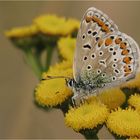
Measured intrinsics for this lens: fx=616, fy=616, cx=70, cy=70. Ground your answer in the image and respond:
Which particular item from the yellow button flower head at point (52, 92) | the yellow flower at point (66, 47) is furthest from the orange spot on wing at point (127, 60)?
the yellow flower at point (66, 47)

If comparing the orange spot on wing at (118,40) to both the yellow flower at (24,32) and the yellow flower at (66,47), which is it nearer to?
the yellow flower at (66,47)

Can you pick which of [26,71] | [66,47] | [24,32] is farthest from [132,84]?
[26,71]

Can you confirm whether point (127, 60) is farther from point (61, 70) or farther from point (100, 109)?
point (61, 70)

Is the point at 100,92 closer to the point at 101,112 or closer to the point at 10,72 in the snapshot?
the point at 101,112

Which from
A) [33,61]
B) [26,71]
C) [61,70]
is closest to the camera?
[61,70]

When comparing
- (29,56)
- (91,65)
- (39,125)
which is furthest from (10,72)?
(91,65)

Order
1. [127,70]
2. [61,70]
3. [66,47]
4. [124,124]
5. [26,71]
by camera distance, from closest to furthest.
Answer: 1. [124,124]
2. [127,70]
3. [61,70]
4. [66,47]
5. [26,71]

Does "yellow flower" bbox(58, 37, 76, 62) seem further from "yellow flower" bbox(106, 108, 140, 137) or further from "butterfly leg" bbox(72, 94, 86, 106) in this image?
"yellow flower" bbox(106, 108, 140, 137)
